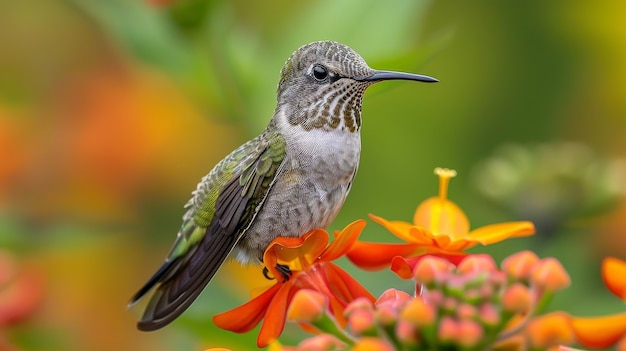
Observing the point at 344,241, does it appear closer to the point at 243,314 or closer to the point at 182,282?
the point at 243,314

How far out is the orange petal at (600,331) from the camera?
1.34m

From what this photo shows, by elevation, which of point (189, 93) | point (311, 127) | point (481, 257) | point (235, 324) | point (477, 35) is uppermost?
point (477, 35)

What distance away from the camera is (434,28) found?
399cm

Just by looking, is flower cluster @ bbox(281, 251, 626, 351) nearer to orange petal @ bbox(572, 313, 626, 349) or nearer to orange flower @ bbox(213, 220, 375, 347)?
orange petal @ bbox(572, 313, 626, 349)

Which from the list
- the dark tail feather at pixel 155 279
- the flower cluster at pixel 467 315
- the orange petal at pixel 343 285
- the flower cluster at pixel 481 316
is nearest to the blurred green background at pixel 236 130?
the dark tail feather at pixel 155 279

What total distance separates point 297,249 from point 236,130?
5.60ft

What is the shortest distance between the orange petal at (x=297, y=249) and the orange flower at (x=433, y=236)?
0.22 ft

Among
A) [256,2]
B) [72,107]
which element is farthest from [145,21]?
[256,2]

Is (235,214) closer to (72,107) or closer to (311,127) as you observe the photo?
(311,127)

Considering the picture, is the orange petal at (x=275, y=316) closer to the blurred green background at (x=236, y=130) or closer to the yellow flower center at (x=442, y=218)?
the yellow flower center at (x=442, y=218)

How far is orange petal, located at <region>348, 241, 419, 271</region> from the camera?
1784 millimetres

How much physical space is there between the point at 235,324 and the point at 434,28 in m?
2.45

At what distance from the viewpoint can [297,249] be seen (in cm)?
189

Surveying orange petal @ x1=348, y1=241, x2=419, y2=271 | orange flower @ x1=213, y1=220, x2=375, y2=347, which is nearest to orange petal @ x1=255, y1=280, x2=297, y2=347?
orange flower @ x1=213, y1=220, x2=375, y2=347
